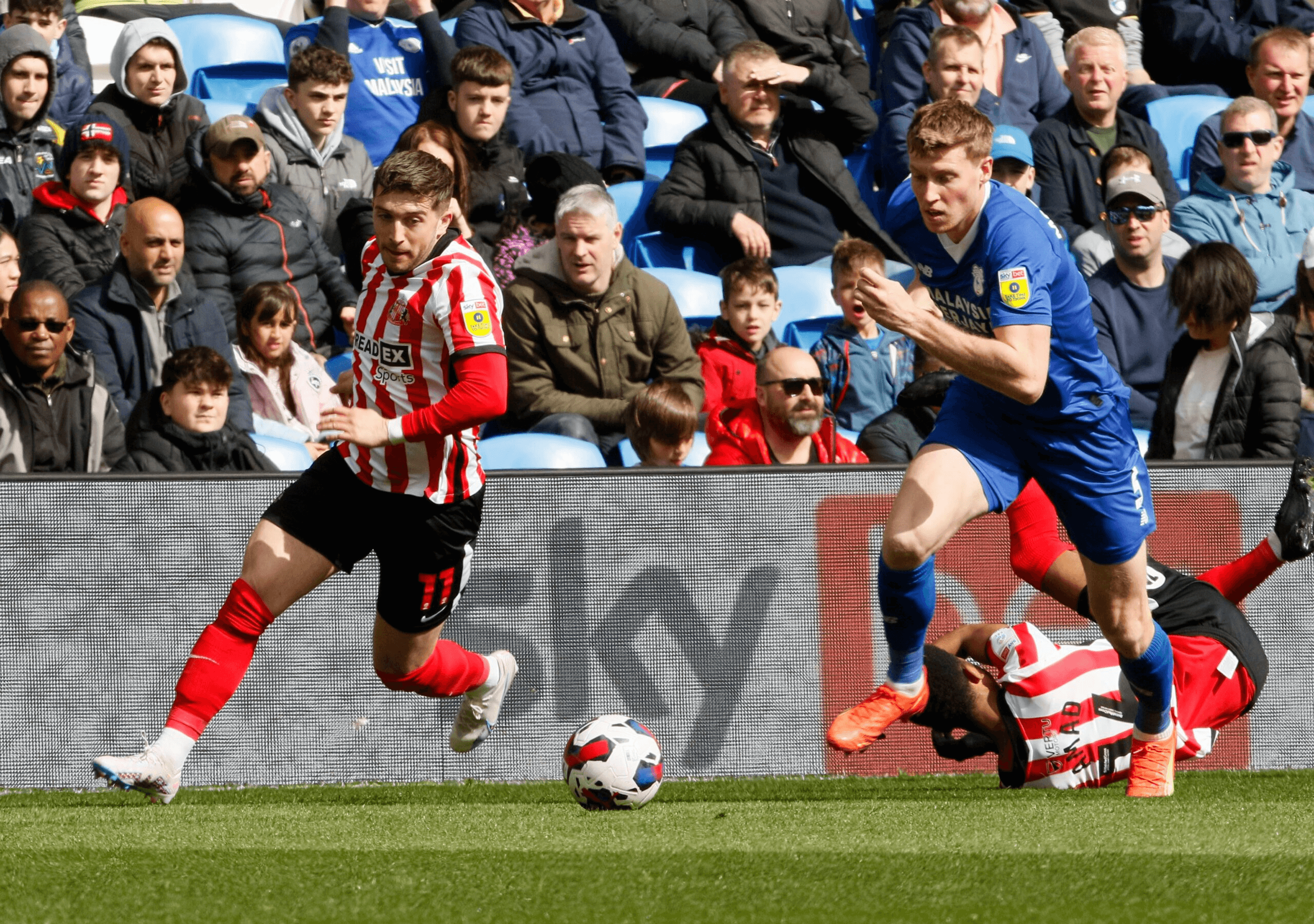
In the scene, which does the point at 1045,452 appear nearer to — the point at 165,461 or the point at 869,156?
the point at 165,461

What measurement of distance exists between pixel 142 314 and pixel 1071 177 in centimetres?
507

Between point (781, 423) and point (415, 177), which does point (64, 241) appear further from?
point (781, 423)

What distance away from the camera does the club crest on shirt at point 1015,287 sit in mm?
4711

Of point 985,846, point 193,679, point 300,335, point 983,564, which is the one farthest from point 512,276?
point 985,846

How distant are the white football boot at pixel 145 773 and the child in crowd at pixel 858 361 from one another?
149 inches

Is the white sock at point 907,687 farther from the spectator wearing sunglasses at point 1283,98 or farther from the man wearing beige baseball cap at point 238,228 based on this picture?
the spectator wearing sunglasses at point 1283,98

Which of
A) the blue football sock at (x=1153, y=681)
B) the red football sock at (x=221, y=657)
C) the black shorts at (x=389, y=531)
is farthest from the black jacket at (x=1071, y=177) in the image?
the red football sock at (x=221, y=657)

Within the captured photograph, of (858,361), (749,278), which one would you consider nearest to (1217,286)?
(858,361)

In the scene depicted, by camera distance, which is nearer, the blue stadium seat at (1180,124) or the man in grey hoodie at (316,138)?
the man in grey hoodie at (316,138)

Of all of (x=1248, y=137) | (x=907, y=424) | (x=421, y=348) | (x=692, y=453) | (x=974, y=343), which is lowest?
(x=692, y=453)

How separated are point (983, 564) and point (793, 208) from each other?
3336mm

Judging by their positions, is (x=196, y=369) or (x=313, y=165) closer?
(x=196, y=369)

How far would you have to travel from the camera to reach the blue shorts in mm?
4969

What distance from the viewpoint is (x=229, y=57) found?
10.2 m
